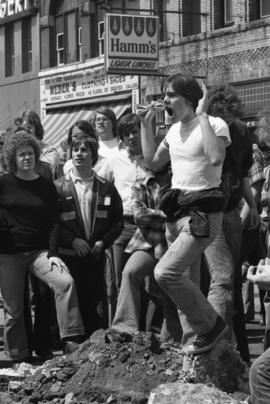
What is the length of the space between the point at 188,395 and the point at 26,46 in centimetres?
3540

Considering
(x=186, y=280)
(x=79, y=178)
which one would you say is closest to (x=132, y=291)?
(x=79, y=178)

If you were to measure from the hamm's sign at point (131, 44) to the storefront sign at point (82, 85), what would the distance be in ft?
15.5

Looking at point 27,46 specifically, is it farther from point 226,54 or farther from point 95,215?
point 95,215

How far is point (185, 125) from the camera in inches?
303

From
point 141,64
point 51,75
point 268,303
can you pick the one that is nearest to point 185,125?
point 268,303

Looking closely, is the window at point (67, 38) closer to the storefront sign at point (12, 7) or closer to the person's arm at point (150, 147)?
the storefront sign at point (12, 7)

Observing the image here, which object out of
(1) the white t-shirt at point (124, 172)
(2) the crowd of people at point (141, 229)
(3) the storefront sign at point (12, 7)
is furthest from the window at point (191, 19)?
(2) the crowd of people at point (141, 229)

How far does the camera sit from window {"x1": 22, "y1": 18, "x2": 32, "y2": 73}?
133 ft

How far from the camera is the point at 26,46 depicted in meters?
40.9

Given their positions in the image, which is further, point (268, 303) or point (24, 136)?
point (24, 136)

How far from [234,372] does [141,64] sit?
854 inches

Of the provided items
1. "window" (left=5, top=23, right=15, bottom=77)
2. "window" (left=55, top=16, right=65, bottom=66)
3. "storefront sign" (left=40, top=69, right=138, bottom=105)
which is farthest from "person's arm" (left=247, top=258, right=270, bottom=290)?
"window" (left=5, top=23, right=15, bottom=77)

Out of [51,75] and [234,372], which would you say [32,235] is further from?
[51,75]

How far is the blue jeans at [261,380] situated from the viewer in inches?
215
